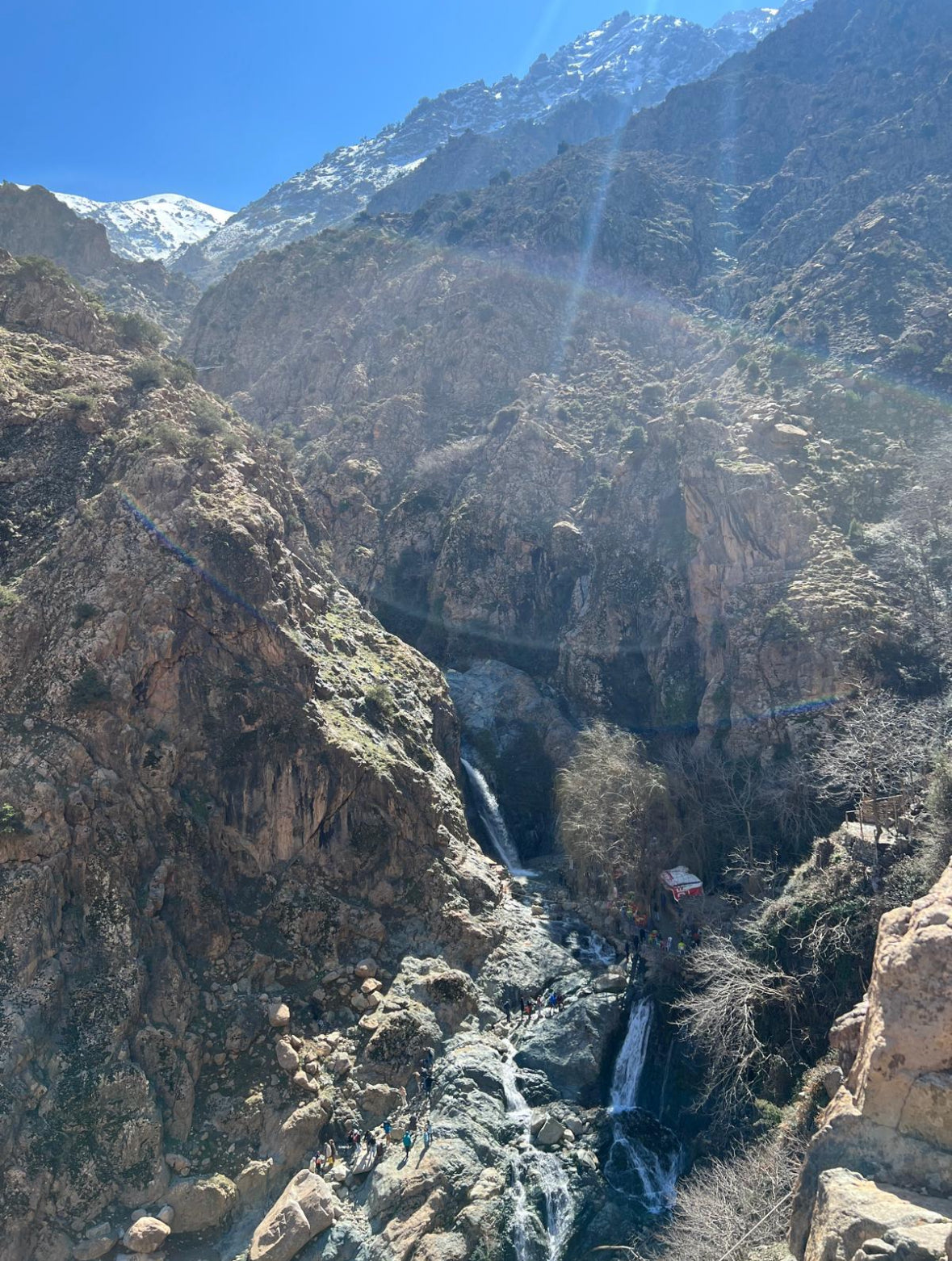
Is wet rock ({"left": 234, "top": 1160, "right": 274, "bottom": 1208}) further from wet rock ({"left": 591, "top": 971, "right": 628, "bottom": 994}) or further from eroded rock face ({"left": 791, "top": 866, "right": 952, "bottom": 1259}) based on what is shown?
eroded rock face ({"left": 791, "top": 866, "right": 952, "bottom": 1259})

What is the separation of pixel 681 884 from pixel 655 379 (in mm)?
50273

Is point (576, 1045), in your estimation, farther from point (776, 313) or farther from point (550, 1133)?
point (776, 313)

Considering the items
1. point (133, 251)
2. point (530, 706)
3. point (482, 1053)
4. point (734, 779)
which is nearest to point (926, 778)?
point (734, 779)

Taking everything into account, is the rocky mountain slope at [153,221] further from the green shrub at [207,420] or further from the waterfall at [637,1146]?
the waterfall at [637,1146]

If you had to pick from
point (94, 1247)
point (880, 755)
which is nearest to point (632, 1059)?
point (880, 755)

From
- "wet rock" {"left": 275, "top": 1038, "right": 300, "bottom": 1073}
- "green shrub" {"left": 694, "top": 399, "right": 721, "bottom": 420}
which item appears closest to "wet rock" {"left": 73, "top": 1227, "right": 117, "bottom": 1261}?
"wet rock" {"left": 275, "top": 1038, "right": 300, "bottom": 1073}

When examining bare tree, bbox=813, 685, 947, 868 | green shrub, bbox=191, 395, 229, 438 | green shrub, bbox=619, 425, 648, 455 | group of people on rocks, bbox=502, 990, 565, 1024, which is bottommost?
group of people on rocks, bbox=502, 990, 565, 1024

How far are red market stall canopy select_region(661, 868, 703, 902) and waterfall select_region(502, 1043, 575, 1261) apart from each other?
1151cm

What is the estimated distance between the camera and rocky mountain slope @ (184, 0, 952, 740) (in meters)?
47.1

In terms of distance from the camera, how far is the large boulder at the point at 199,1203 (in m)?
21.4

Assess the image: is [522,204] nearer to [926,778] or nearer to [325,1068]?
[926,778]

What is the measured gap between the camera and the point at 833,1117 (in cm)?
1580

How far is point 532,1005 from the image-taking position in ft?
95.3

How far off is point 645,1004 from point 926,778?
12.2 m
